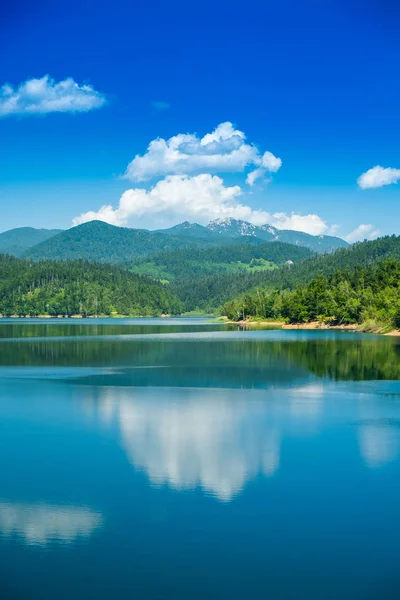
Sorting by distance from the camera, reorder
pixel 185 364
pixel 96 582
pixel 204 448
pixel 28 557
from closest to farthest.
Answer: pixel 96 582 < pixel 28 557 < pixel 204 448 < pixel 185 364

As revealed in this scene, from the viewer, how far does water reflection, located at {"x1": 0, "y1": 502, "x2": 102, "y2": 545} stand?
659 inches

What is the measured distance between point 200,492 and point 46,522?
5062mm

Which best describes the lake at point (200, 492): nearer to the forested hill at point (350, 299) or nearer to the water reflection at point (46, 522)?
the water reflection at point (46, 522)

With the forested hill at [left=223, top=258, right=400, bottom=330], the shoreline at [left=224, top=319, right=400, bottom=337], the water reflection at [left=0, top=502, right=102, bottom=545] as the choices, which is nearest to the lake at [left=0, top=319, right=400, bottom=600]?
the water reflection at [left=0, top=502, right=102, bottom=545]

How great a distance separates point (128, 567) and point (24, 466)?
10.2m

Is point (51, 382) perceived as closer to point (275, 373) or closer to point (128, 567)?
point (275, 373)

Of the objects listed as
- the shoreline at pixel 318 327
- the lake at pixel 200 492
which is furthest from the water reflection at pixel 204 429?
the shoreline at pixel 318 327

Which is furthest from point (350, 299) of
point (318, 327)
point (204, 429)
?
point (204, 429)

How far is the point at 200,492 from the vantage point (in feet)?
67.0

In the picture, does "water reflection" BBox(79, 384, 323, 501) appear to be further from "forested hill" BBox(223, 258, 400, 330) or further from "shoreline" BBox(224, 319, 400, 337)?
"forested hill" BBox(223, 258, 400, 330)

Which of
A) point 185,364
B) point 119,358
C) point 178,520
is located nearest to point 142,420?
point 178,520

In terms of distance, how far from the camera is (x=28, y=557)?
1556 cm

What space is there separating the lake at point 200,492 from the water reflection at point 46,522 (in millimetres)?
59

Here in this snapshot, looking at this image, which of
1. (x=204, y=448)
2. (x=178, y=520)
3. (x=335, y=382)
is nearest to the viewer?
(x=178, y=520)
